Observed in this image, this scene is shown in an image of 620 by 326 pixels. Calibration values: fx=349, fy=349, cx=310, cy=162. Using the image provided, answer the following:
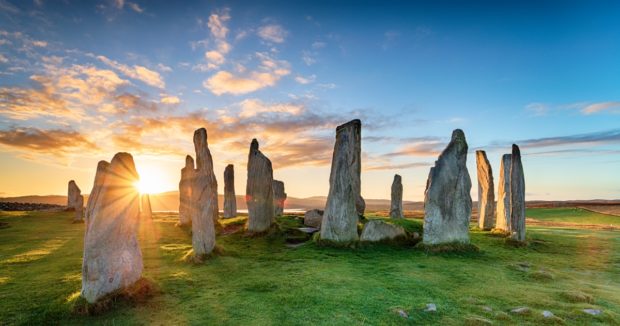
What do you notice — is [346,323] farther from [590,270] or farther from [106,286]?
[590,270]

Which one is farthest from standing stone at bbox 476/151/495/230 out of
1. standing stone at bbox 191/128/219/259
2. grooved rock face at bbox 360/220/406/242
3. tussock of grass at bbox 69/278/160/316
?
tussock of grass at bbox 69/278/160/316

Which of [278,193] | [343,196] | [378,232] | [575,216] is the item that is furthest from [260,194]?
[575,216]

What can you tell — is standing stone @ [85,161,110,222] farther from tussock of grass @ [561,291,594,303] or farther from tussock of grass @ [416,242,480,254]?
tussock of grass @ [416,242,480,254]

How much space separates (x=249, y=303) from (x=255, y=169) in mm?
13422

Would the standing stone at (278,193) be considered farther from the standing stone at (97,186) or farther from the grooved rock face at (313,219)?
the standing stone at (97,186)

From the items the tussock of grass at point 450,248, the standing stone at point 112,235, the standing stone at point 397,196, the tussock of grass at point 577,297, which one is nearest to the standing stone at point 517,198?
the tussock of grass at point 450,248

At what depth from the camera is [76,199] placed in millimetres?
34156

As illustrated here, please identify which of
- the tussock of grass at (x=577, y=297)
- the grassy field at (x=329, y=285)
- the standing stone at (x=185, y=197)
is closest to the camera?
the grassy field at (x=329, y=285)

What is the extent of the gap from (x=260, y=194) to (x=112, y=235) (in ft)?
41.0

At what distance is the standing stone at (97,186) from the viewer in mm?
9250

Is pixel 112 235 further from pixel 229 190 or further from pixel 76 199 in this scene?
pixel 76 199

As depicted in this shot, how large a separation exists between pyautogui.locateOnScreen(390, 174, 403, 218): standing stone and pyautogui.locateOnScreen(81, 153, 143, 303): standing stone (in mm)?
25279

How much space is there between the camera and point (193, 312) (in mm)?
8438

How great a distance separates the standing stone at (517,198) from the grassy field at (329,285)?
104cm
